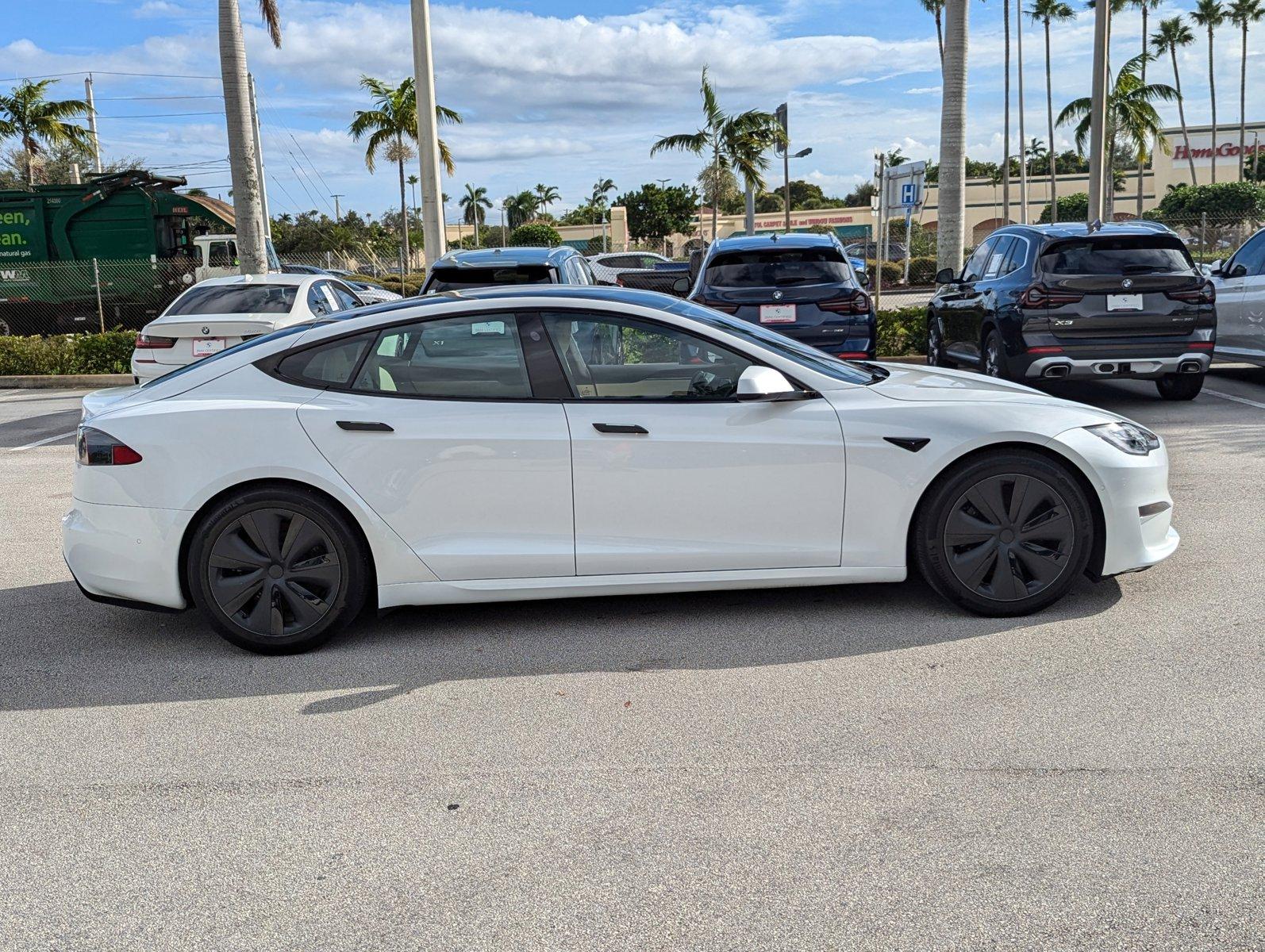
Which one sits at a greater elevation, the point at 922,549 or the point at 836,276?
the point at 836,276

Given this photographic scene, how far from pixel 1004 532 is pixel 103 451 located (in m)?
3.78

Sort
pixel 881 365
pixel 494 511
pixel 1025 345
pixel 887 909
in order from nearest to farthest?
pixel 887 909 < pixel 494 511 < pixel 881 365 < pixel 1025 345

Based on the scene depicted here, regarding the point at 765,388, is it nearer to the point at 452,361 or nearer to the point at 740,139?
the point at 452,361

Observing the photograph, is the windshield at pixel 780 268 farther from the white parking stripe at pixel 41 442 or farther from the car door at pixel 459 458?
the white parking stripe at pixel 41 442

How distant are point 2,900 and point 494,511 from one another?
231 centimetres

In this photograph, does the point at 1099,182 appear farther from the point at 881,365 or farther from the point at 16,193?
the point at 16,193

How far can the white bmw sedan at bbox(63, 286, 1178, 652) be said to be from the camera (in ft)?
16.0

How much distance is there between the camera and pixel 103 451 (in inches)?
194

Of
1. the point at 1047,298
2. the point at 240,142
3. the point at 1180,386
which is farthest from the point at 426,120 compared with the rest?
the point at 1180,386

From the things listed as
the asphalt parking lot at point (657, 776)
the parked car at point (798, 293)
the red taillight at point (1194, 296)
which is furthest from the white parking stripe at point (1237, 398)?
the asphalt parking lot at point (657, 776)

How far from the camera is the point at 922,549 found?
198 inches

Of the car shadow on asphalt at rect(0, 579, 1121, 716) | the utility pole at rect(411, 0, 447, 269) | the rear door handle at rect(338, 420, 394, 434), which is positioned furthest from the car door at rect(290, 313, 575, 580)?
the utility pole at rect(411, 0, 447, 269)

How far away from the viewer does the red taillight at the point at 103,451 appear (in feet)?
16.1

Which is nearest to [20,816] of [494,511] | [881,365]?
[494,511]
